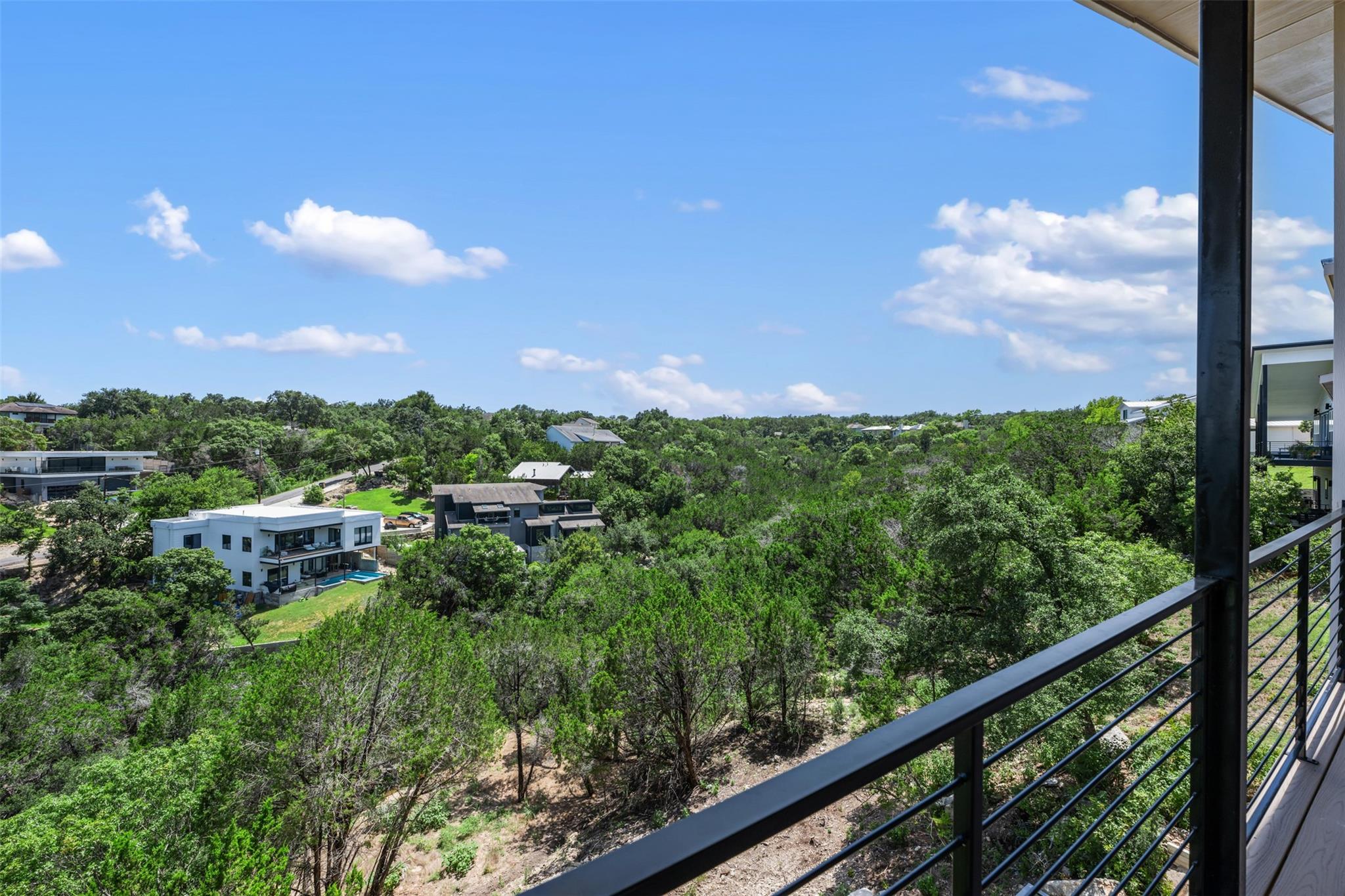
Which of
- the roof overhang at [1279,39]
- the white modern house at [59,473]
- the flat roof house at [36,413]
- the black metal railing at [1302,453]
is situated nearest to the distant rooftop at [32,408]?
the flat roof house at [36,413]

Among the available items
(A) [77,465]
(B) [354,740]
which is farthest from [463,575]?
(A) [77,465]

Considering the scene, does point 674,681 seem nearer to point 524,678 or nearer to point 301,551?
point 524,678

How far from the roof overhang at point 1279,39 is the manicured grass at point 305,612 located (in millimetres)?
18197

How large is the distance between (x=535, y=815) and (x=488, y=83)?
8859 mm

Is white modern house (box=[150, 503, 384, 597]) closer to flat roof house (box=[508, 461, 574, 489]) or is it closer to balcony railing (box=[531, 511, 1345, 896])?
flat roof house (box=[508, 461, 574, 489])

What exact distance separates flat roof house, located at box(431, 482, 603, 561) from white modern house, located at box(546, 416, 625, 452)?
43.0 ft

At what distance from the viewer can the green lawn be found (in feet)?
103

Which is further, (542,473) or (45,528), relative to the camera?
(542,473)

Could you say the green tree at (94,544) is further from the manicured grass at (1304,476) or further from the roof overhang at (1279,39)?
the manicured grass at (1304,476)

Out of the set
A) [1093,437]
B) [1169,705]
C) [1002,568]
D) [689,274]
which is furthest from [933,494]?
[689,274]

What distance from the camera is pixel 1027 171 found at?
5.45m

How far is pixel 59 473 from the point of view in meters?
30.2

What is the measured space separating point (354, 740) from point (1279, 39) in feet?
27.0

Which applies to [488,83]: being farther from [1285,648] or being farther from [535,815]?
[1285,648]
